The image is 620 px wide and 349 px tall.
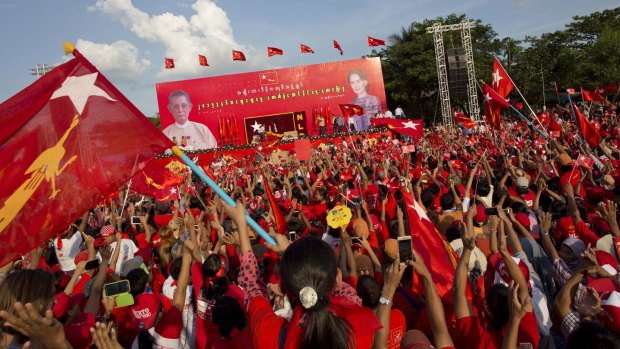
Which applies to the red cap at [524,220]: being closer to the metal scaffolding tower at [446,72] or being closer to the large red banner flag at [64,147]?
the large red banner flag at [64,147]

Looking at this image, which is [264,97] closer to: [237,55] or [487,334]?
[237,55]

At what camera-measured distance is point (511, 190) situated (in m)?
6.23

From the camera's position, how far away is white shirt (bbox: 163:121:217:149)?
29203 millimetres

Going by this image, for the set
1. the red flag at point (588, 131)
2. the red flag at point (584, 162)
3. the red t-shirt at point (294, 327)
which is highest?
the red flag at point (588, 131)

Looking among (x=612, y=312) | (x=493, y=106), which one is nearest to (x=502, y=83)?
(x=493, y=106)

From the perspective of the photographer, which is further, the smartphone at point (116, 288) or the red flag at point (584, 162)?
the red flag at point (584, 162)

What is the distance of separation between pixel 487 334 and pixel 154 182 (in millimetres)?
6954

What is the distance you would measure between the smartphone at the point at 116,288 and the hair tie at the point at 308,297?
1.40 metres

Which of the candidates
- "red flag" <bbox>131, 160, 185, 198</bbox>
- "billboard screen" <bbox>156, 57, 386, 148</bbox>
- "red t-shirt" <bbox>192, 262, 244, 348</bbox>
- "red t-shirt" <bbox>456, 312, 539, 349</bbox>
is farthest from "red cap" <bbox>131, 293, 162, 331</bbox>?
"billboard screen" <bbox>156, 57, 386, 148</bbox>

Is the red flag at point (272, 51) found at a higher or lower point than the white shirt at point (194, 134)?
higher

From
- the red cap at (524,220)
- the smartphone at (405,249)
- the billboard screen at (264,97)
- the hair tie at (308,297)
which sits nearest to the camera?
the hair tie at (308,297)

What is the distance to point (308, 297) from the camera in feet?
5.44

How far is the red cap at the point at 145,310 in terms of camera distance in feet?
9.52

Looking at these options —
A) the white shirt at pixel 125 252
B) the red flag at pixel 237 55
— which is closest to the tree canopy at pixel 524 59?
the red flag at pixel 237 55
